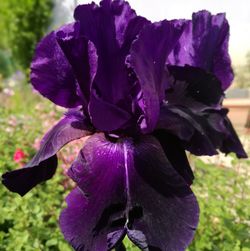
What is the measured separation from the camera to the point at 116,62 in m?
0.94

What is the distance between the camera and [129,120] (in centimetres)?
95

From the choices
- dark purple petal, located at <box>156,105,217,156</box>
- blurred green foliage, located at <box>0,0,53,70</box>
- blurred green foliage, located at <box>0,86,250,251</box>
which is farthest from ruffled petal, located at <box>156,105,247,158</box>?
blurred green foliage, located at <box>0,0,53,70</box>

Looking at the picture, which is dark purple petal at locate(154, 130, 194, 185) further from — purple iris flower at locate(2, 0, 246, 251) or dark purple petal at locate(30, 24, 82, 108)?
dark purple petal at locate(30, 24, 82, 108)

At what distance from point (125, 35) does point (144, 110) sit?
174mm

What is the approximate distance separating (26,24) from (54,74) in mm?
12728

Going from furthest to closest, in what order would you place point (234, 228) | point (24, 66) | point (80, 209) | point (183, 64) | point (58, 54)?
point (24, 66) < point (234, 228) < point (183, 64) < point (58, 54) < point (80, 209)

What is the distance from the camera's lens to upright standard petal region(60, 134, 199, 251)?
821 mm

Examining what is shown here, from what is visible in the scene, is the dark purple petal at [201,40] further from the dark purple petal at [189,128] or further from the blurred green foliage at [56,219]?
the blurred green foliage at [56,219]

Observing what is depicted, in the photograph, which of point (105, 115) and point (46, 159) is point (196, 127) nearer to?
point (105, 115)

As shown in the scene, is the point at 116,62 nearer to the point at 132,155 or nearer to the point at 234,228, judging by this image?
the point at 132,155

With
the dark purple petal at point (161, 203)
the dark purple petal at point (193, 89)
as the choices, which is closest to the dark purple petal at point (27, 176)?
the dark purple petal at point (161, 203)

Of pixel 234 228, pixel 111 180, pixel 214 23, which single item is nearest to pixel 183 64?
pixel 214 23

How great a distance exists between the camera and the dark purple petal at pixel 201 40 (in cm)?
106

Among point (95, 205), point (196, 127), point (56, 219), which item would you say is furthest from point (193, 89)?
point (56, 219)
